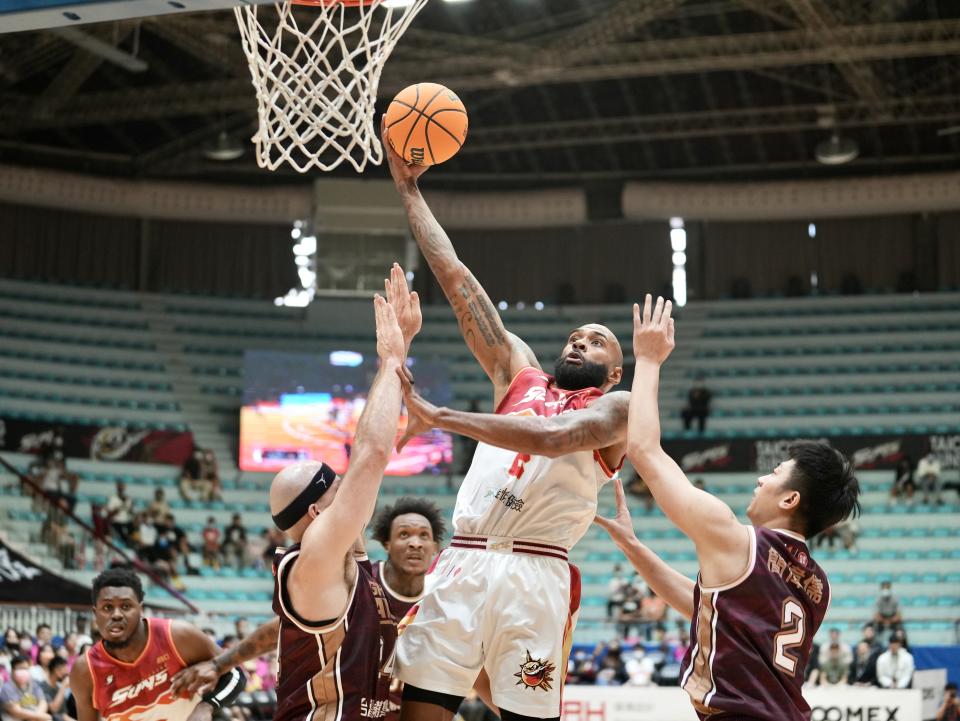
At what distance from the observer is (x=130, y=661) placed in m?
5.67

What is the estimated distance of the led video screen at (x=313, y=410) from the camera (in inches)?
876

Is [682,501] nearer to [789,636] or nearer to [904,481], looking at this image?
[789,636]

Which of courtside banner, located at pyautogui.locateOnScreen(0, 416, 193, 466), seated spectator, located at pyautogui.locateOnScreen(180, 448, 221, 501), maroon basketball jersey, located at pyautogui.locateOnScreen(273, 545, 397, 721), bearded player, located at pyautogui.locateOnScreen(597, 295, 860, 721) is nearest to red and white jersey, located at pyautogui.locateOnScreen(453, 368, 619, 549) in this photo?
maroon basketball jersey, located at pyautogui.locateOnScreen(273, 545, 397, 721)

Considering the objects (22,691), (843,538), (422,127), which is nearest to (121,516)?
(22,691)

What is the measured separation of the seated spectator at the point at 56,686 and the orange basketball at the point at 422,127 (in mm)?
7201

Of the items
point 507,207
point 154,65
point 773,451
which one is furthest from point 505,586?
point 507,207

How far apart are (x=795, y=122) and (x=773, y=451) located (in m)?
6.36

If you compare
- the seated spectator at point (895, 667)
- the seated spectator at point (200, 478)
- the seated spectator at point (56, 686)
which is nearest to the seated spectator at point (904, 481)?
the seated spectator at point (895, 667)

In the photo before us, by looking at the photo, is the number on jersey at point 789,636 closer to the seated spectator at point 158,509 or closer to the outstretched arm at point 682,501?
the outstretched arm at point 682,501

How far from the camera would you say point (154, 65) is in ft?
72.1

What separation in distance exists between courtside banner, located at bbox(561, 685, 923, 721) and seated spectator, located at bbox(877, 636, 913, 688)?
7.28 feet

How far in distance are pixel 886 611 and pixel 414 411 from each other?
45.3ft

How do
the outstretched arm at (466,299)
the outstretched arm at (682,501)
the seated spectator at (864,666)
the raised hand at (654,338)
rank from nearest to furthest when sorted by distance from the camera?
the outstretched arm at (682,501)
the raised hand at (654,338)
the outstretched arm at (466,299)
the seated spectator at (864,666)

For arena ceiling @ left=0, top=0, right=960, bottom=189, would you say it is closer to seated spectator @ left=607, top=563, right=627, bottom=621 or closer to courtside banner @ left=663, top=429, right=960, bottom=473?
courtside banner @ left=663, top=429, right=960, bottom=473
